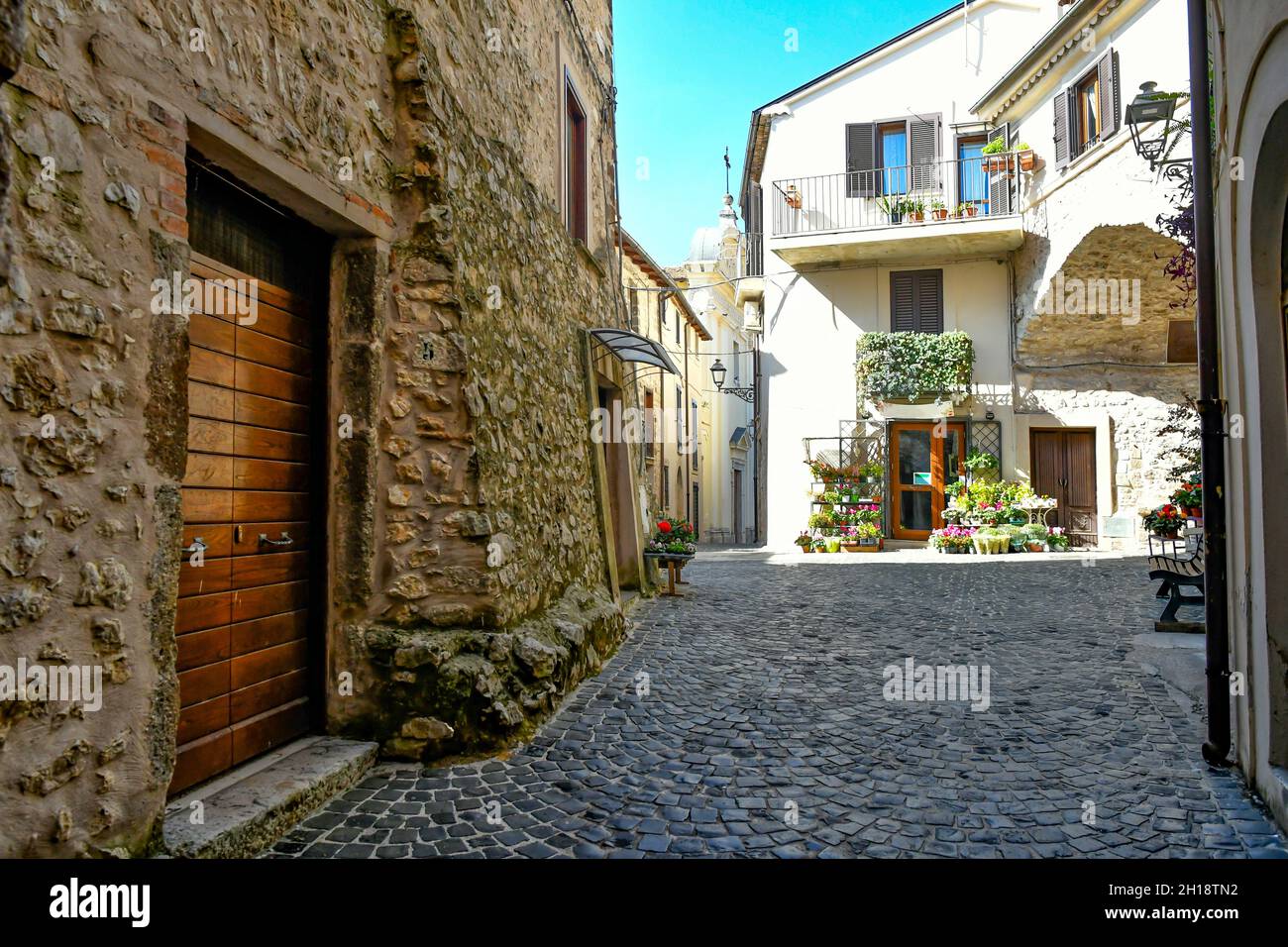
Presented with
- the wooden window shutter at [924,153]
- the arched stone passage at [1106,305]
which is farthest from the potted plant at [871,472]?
the wooden window shutter at [924,153]

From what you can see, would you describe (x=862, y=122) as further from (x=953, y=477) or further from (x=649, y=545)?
(x=649, y=545)

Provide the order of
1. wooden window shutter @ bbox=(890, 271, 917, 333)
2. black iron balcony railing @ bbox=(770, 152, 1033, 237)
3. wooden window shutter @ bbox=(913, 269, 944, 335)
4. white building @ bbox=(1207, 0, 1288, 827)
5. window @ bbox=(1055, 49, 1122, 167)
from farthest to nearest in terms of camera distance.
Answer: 1. wooden window shutter @ bbox=(890, 271, 917, 333)
2. wooden window shutter @ bbox=(913, 269, 944, 335)
3. black iron balcony railing @ bbox=(770, 152, 1033, 237)
4. window @ bbox=(1055, 49, 1122, 167)
5. white building @ bbox=(1207, 0, 1288, 827)

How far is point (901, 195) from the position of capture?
1552cm

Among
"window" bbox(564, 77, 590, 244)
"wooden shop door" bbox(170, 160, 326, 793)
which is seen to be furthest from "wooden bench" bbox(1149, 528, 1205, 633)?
"wooden shop door" bbox(170, 160, 326, 793)

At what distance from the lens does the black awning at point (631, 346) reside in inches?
299

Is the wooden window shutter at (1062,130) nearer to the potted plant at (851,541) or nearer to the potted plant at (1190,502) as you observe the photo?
the potted plant at (851,541)

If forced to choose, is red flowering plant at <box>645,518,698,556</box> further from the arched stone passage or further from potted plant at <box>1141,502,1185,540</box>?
the arched stone passage

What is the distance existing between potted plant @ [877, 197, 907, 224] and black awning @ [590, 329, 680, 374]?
9.23 metres

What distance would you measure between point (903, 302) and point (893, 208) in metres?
1.88

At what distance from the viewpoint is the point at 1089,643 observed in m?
6.13

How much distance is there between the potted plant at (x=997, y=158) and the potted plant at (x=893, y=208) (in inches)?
67.9

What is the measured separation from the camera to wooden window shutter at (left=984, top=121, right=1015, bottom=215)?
48.6 ft

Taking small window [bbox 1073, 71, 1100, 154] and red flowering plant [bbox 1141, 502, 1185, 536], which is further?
small window [bbox 1073, 71, 1100, 154]
